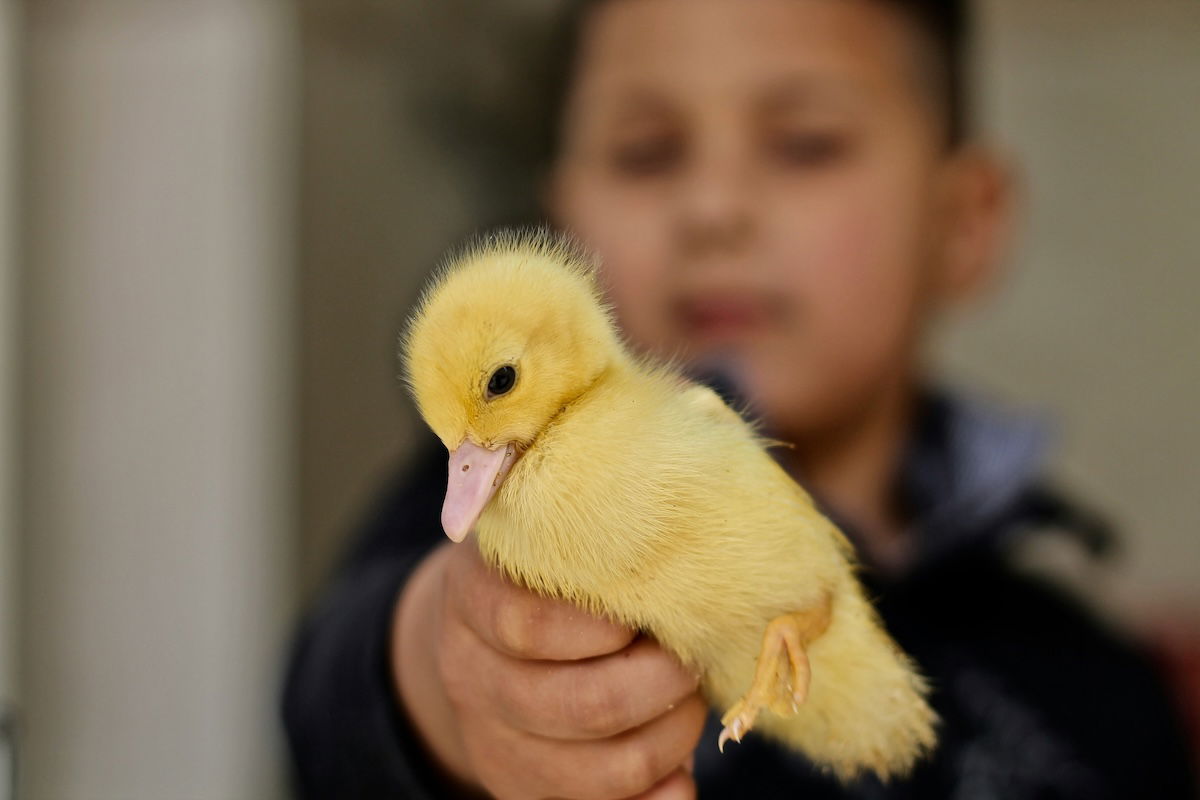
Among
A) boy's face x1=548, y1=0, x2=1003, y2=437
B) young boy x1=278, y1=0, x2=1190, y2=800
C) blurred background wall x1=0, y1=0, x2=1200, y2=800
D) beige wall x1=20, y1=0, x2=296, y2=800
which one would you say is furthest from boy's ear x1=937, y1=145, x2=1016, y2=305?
beige wall x1=20, y1=0, x2=296, y2=800

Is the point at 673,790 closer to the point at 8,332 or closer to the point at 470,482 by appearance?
the point at 470,482

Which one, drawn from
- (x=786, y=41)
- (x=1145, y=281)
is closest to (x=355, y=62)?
(x=786, y=41)

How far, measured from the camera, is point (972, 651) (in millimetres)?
780

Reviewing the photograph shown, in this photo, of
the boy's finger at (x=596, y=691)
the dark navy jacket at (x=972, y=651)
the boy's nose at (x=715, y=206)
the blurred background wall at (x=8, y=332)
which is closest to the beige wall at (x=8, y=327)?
the blurred background wall at (x=8, y=332)

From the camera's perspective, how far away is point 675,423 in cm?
33

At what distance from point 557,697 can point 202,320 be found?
809 mm

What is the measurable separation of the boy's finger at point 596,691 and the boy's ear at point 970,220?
683 millimetres

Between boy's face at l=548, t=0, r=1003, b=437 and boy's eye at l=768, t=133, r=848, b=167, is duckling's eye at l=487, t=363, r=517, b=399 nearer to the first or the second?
boy's face at l=548, t=0, r=1003, b=437

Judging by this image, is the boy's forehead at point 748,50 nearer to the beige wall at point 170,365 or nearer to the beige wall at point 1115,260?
the beige wall at point 170,365

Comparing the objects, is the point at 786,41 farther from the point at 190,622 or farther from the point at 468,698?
the point at 190,622

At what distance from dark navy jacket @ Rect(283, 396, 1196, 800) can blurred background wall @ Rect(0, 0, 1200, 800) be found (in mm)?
266

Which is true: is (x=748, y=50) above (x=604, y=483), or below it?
above

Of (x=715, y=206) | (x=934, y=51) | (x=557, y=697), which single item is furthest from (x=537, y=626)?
(x=934, y=51)

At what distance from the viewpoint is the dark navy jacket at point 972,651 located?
1.74ft
